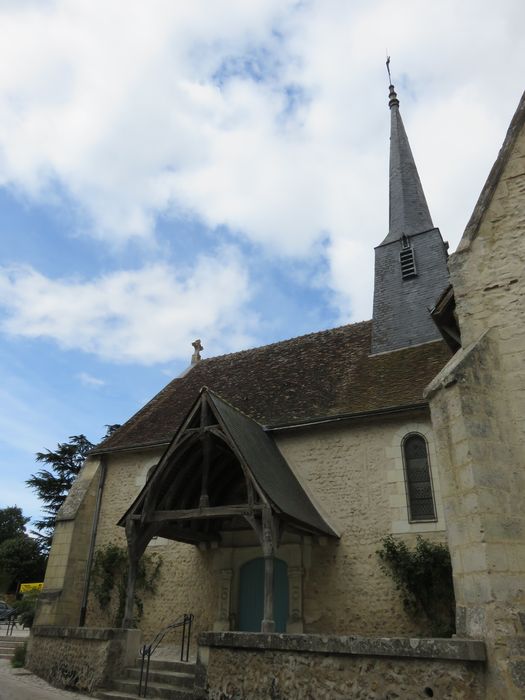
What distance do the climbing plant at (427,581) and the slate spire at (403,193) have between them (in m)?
8.83

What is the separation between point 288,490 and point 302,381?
349 centimetres

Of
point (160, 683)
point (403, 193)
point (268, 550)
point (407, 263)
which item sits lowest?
point (160, 683)

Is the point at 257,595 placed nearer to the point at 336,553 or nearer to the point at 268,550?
the point at 336,553

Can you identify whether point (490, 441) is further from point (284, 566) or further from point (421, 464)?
point (284, 566)

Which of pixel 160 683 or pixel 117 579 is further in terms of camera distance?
pixel 117 579

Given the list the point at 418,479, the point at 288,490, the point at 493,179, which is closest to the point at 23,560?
the point at 288,490

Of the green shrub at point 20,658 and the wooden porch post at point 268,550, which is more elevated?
the wooden porch post at point 268,550

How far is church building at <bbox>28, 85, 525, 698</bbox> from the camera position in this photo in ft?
27.5

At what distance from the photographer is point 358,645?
16.7 ft

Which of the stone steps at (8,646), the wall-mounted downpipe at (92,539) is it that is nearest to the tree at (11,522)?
the stone steps at (8,646)

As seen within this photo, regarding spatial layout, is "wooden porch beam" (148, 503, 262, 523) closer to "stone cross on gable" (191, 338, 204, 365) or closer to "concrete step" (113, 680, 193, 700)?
"concrete step" (113, 680, 193, 700)

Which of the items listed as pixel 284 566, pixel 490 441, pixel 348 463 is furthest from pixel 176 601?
pixel 490 441

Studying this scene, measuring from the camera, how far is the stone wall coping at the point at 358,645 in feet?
15.1

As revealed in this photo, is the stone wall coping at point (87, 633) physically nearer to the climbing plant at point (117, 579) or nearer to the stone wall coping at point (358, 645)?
the climbing plant at point (117, 579)
